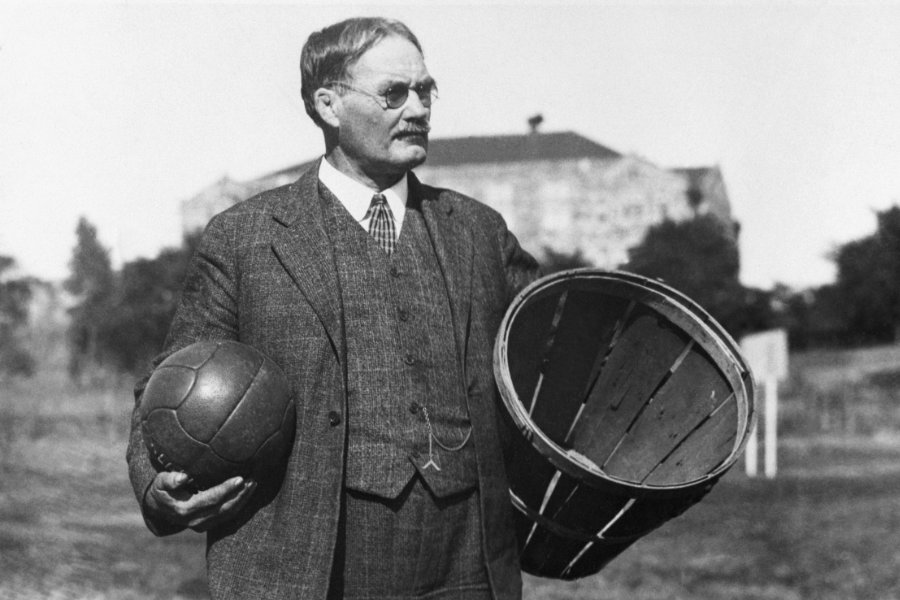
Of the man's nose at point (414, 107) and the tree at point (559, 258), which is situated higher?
the man's nose at point (414, 107)

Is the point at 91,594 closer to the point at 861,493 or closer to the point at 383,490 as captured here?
the point at 383,490

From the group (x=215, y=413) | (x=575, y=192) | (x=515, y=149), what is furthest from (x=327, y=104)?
(x=515, y=149)

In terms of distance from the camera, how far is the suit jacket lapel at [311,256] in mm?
3219

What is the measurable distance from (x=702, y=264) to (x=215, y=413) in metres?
34.7

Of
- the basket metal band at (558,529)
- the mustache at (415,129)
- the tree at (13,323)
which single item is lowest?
the tree at (13,323)

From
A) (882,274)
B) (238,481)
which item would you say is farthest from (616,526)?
(882,274)

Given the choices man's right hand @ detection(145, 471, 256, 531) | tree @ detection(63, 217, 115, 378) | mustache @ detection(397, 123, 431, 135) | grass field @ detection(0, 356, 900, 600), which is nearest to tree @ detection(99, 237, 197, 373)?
tree @ detection(63, 217, 115, 378)

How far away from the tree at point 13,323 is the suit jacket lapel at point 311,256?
22.4 meters

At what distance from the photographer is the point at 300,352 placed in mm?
3215

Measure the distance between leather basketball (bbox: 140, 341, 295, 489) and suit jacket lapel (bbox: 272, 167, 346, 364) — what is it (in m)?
0.22

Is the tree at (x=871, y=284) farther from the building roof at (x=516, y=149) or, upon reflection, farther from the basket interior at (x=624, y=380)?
the basket interior at (x=624, y=380)

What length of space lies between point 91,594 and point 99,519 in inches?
189

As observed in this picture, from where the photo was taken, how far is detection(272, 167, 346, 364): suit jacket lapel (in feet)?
10.6


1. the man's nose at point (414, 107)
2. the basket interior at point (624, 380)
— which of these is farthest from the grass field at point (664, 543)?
the man's nose at point (414, 107)
